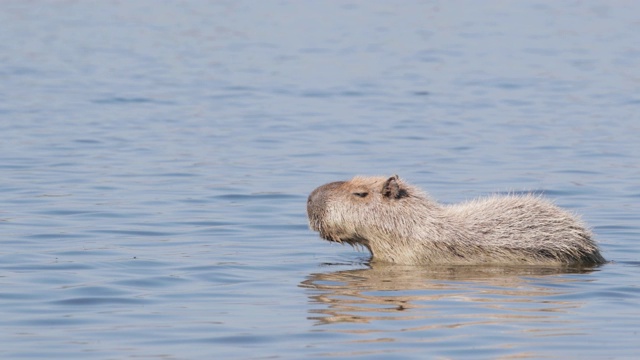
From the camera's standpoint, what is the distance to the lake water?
30.8 feet

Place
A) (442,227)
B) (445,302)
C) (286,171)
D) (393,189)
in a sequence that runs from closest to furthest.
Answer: (445,302)
(442,227)
(393,189)
(286,171)

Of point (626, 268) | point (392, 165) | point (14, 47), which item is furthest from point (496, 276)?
point (14, 47)

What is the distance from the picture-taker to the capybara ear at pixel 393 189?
39.7ft

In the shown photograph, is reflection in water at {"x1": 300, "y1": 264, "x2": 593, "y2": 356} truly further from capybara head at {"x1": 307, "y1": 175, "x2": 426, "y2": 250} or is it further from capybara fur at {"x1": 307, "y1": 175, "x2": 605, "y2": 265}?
capybara head at {"x1": 307, "y1": 175, "x2": 426, "y2": 250}

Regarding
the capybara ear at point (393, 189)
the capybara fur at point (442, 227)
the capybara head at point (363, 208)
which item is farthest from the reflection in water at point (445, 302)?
the capybara ear at point (393, 189)

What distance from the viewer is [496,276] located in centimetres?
1135

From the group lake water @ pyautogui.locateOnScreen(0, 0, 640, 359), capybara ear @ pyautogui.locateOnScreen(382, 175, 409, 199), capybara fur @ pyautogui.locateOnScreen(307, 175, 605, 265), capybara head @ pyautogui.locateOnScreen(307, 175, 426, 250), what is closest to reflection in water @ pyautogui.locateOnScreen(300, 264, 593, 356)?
lake water @ pyautogui.locateOnScreen(0, 0, 640, 359)

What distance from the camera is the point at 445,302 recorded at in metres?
10.2

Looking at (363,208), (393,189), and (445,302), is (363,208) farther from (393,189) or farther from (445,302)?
(445,302)

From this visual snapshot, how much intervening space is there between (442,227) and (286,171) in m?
5.27

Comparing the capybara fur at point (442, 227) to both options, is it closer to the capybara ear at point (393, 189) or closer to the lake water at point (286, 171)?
the capybara ear at point (393, 189)

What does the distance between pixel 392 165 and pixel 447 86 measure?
889cm

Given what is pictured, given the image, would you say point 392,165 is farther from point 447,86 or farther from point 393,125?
point 447,86

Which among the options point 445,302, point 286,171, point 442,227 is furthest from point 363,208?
point 286,171
